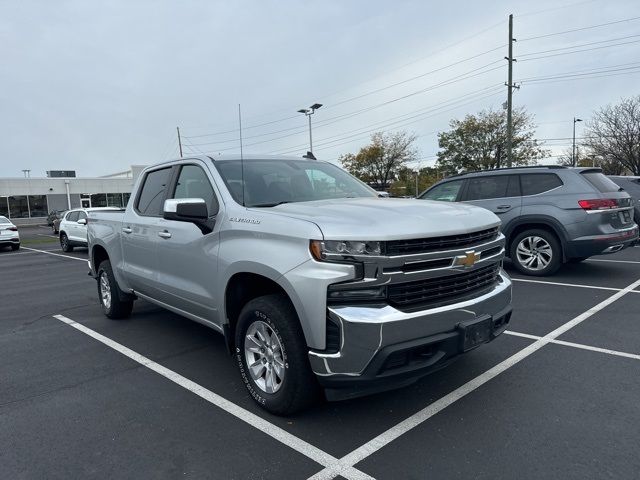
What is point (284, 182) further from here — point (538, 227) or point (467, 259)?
point (538, 227)


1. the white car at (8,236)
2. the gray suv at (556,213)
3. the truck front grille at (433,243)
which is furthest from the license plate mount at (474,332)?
the white car at (8,236)

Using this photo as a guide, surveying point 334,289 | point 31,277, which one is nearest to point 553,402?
point 334,289

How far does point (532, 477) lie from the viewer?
255cm

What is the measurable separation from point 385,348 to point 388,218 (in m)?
0.83

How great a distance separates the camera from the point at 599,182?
300 inches

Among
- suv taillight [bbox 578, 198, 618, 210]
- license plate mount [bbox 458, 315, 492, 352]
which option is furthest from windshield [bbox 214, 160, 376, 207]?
suv taillight [bbox 578, 198, 618, 210]

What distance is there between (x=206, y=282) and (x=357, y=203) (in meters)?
1.41

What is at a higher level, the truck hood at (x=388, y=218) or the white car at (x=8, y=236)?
Result: the truck hood at (x=388, y=218)

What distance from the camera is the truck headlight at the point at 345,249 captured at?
2818mm

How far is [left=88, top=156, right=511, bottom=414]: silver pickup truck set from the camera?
9.18 ft

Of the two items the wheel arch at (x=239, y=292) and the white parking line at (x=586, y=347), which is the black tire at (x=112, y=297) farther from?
the white parking line at (x=586, y=347)

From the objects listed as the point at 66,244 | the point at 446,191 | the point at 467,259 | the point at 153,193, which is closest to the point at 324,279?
the point at 467,259

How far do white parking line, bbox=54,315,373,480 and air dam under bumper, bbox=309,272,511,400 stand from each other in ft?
1.17

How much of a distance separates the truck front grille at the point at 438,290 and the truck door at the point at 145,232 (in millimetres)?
2739
